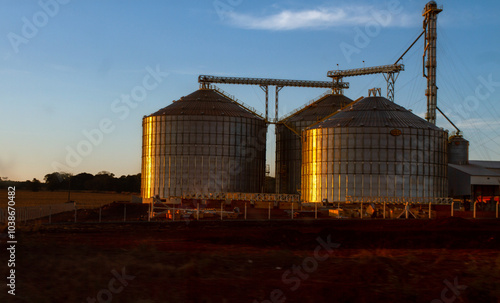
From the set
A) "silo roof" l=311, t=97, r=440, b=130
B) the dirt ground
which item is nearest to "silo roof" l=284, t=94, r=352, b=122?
"silo roof" l=311, t=97, r=440, b=130

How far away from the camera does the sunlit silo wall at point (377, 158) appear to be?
76375 millimetres

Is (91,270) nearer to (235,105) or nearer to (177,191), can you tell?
(177,191)

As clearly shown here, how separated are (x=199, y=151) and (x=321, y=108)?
2416 centimetres

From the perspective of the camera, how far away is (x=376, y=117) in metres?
79.3

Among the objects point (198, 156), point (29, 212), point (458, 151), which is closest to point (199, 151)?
point (198, 156)

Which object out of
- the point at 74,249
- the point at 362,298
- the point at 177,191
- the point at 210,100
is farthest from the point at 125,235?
the point at 210,100

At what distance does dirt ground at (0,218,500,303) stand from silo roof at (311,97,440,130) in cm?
4160

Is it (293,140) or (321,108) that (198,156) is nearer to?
(293,140)

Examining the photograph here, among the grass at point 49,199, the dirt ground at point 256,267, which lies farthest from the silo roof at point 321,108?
the dirt ground at point 256,267

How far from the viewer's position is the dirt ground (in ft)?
63.1

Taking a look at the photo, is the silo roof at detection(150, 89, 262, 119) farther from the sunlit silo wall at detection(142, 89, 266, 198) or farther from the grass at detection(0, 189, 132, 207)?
the grass at detection(0, 189, 132, 207)

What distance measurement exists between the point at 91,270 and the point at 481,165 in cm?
8213

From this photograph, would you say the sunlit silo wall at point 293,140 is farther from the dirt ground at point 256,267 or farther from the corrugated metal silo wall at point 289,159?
the dirt ground at point 256,267

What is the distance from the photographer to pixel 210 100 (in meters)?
95.3
